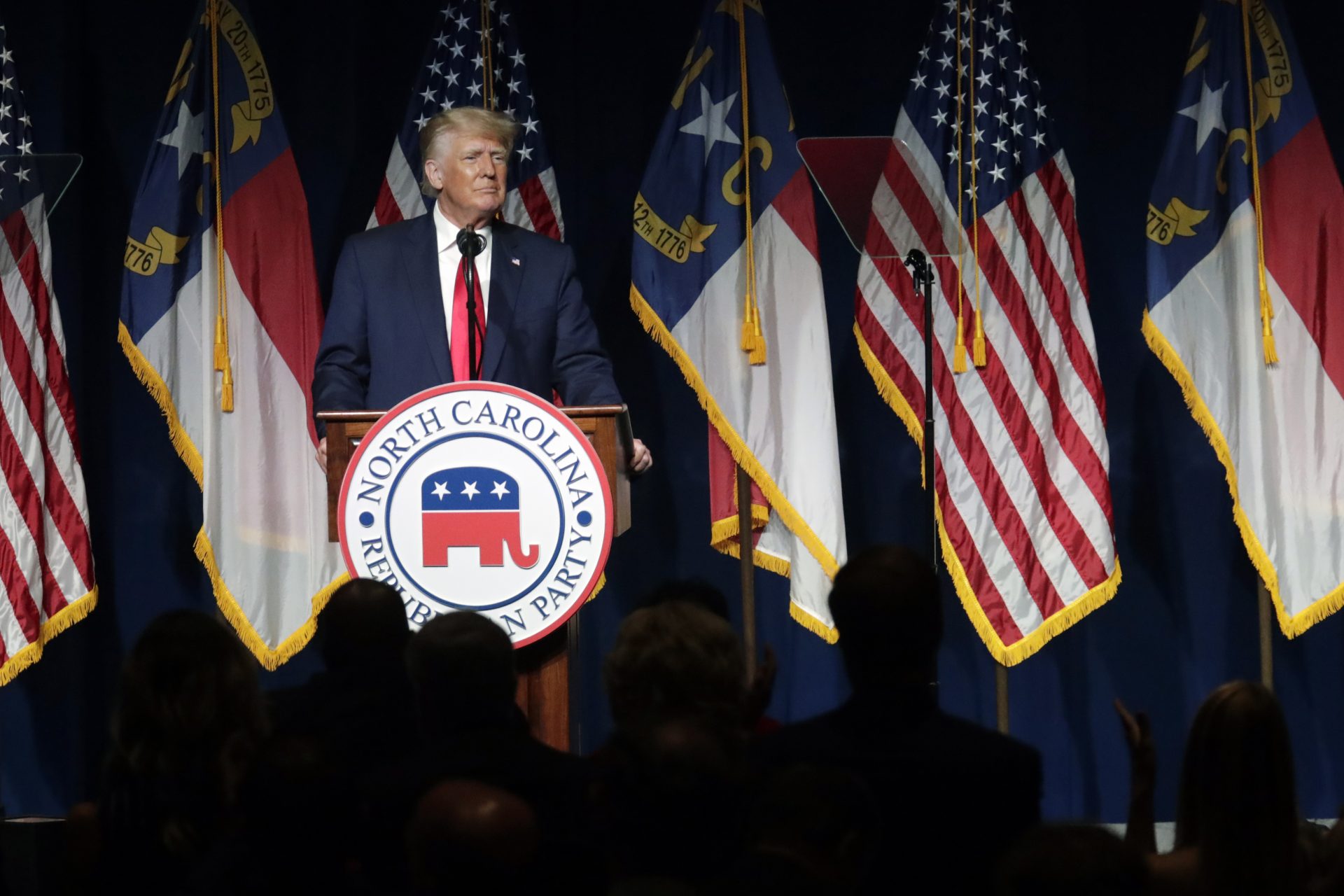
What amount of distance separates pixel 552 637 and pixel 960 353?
2.44 metres

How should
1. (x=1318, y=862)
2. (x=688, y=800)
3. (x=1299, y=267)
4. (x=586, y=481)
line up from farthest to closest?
(x=1299, y=267)
(x=586, y=481)
(x=1318, y=862)
(x=688, y=800)

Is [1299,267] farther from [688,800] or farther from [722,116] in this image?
[688,800]

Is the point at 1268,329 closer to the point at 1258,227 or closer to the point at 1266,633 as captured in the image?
the point at 1258,227

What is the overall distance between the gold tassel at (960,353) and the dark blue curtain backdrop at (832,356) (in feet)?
2.39

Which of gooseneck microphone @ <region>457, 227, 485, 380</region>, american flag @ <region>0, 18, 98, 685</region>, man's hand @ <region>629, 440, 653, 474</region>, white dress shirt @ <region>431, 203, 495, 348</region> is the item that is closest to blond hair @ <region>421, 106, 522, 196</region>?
white dress shirt @ <region>431, 203, 495, 348</region>

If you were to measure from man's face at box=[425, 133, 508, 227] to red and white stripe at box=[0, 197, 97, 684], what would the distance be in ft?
6.54

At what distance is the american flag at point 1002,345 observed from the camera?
5.73 metres

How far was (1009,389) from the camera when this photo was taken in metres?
5.78

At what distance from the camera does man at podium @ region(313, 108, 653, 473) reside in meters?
4.19

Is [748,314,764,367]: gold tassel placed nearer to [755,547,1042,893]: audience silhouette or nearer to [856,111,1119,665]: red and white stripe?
[856,111,1119,665]: red and white stripe

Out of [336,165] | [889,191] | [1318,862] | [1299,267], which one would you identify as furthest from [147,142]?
[1318,862]

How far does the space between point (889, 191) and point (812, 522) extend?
1148 mm

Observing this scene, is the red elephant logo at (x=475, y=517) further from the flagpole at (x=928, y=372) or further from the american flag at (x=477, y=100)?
the american flag at (x=477, y=100)

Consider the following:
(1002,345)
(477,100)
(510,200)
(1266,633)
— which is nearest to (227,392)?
(510,200)
